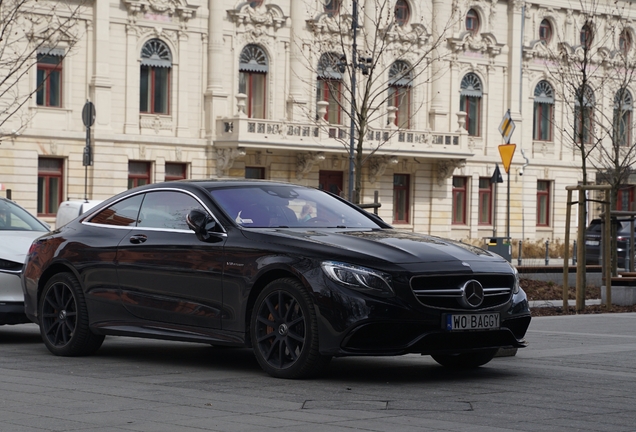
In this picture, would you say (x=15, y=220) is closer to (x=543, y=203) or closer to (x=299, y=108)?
(x=299, y=108)

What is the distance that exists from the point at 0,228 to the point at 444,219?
44407mm

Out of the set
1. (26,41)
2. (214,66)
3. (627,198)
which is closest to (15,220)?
(26,41)

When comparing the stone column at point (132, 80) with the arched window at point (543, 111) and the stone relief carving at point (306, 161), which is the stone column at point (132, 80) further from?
the arched window at point (543, 111)

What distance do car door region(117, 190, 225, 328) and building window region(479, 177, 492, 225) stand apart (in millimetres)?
49052

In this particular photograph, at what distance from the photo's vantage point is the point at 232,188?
34.7 ft

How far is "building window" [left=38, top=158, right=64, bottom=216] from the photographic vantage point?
152 feet

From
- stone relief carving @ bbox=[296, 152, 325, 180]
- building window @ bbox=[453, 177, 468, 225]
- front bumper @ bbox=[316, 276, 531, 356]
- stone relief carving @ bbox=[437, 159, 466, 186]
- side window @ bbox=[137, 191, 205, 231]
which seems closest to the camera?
front bumper @ bbox=[316, 276, 531, 356]

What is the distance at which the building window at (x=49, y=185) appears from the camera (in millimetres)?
46344

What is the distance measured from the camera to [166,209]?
10.7 meters

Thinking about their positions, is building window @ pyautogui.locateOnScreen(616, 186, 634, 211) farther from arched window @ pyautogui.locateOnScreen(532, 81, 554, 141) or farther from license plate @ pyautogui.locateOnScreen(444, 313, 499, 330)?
license plate @ pyautogui.locateOnScreen(444, 313, 499, 330)

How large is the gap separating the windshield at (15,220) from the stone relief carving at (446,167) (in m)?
43.0

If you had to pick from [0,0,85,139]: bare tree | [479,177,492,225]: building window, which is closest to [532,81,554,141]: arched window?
[479,177,492,225]: building window

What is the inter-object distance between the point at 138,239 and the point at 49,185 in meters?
36.8

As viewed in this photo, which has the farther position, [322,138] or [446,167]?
[446,167]
